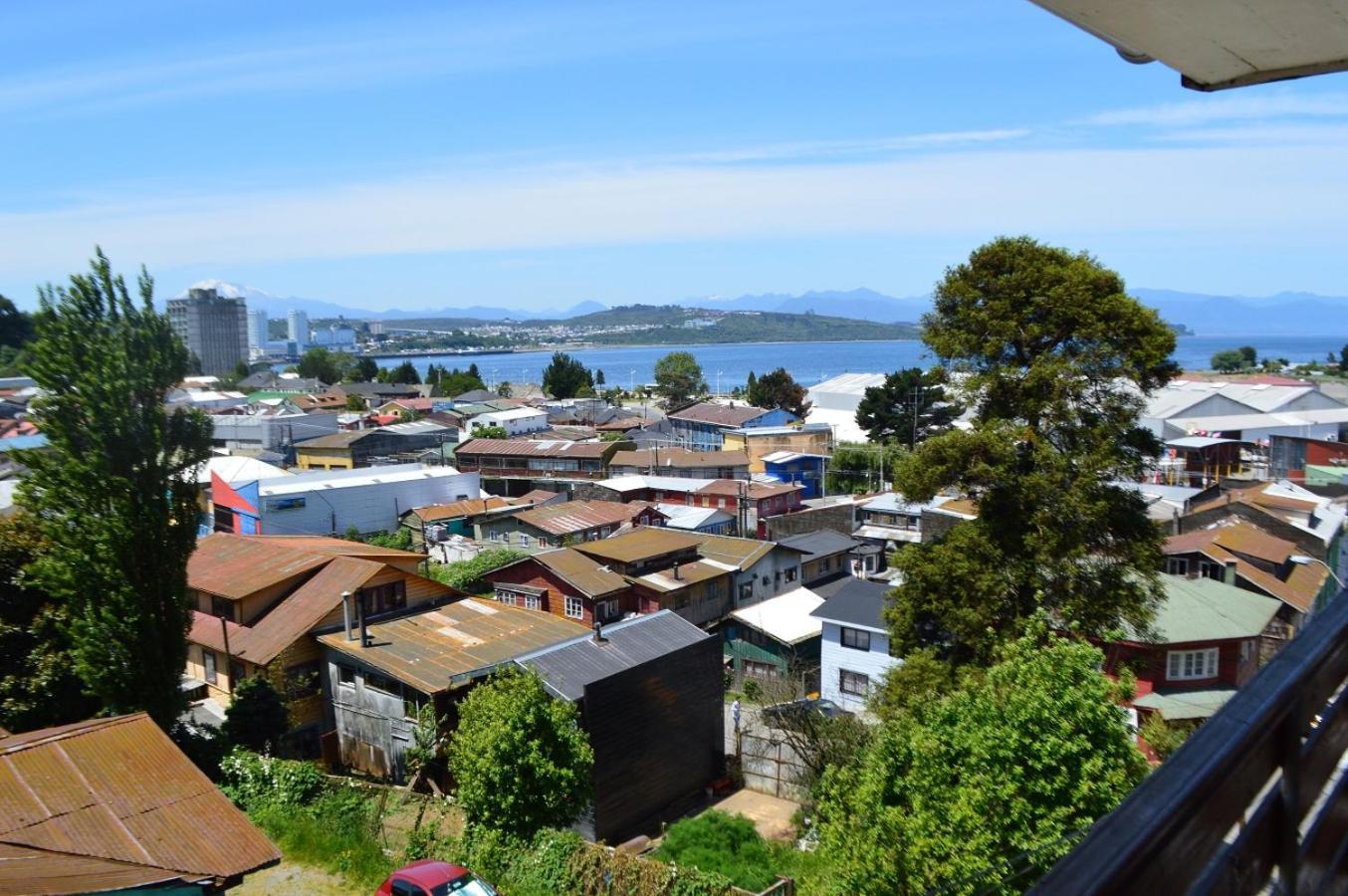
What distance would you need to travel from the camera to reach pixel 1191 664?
9531 mm

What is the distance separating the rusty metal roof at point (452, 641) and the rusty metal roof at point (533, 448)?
1388 cm

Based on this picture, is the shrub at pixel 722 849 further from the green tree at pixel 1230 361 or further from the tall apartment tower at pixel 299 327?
the tall apartment tower at pixel 299 327

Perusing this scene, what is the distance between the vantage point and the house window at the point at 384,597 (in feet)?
34.2

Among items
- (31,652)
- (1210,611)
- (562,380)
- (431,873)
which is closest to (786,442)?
(1210,611)

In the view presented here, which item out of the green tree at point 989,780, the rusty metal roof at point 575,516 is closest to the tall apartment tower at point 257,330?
the rusty metal roof at point 575,516

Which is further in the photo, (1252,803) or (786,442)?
(786,442)

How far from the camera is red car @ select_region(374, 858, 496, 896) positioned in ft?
18.4

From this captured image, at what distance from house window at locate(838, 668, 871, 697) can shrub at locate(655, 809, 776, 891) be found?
3.97m

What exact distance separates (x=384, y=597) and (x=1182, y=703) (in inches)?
328

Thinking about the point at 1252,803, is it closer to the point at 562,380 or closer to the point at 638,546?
the point at 638,546

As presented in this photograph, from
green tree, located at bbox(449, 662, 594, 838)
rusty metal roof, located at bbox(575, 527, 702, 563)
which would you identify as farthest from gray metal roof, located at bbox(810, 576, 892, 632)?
green tree, located at bbox(449, 662, 594, 838)

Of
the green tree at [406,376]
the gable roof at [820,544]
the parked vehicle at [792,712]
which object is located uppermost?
the green tree at [406,376]

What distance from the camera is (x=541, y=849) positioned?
6.32 m

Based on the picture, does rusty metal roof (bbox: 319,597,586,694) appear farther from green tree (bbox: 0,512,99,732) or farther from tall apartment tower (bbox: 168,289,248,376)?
tall apartment tower (bbox: 168,289,248,376)
